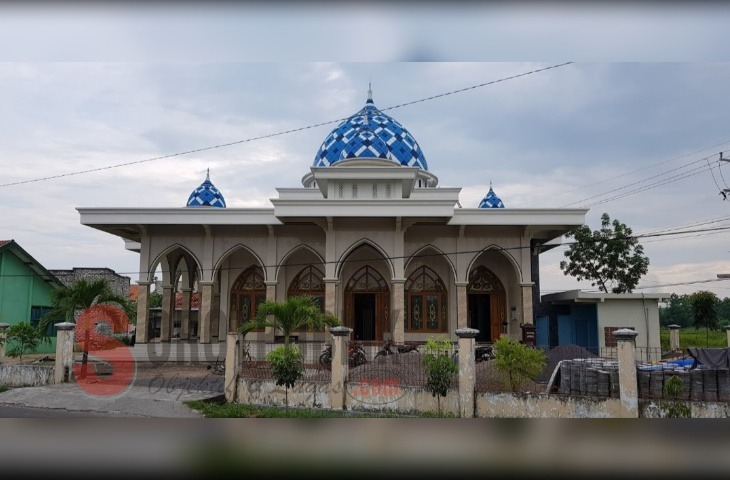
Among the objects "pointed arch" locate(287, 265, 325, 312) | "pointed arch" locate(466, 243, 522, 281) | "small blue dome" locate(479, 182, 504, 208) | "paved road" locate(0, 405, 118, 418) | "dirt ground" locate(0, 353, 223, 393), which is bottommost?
"paved road" locate(0, 405, 118, 418)

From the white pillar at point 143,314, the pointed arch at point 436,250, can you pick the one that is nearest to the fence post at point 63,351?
the white pillar at point 143,314

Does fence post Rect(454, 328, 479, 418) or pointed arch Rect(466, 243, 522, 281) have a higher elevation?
pointed arch Rect(466, 243, 522, 281)

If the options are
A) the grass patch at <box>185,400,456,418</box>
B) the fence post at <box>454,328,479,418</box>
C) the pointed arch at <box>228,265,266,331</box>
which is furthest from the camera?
the pointed arch at <box>228,265,266,331</box>

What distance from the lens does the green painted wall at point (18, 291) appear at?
18922 millimetres

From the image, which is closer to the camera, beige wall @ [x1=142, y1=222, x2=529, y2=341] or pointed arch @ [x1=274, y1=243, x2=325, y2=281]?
beige wall @ [x1=142, y1=222, x2=529, y2=341]

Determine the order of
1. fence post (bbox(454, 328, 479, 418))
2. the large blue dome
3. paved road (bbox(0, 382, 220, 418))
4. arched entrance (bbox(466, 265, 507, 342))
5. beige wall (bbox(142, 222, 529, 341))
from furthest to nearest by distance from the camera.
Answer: the large blue dome → arched entrance (bbox(466, 265, 507, 342)) → beige wall (bbox(142, 222, 529, 341)) → paved road (bbox(0, 382, 220, 418)) → fence post (bbox(454, 328, 479, 418))

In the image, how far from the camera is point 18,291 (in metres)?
19.5

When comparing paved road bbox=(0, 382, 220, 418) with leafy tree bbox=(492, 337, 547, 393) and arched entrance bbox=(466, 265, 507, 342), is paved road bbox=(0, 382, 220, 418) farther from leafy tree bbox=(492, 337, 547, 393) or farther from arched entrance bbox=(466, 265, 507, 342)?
arched entrance bbox=(466, 265, 507, 342)

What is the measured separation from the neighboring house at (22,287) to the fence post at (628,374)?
1710cm

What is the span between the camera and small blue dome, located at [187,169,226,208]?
22.4 m

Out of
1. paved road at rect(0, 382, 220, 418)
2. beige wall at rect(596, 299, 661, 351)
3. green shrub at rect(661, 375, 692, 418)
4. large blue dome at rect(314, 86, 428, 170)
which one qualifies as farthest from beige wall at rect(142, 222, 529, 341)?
green shrub at rect(661, 375, 692, 418)

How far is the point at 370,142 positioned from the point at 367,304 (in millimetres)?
5653

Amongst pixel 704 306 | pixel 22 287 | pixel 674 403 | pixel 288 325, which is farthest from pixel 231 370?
pixel 704 306

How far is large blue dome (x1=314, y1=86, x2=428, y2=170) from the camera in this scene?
780 inches
